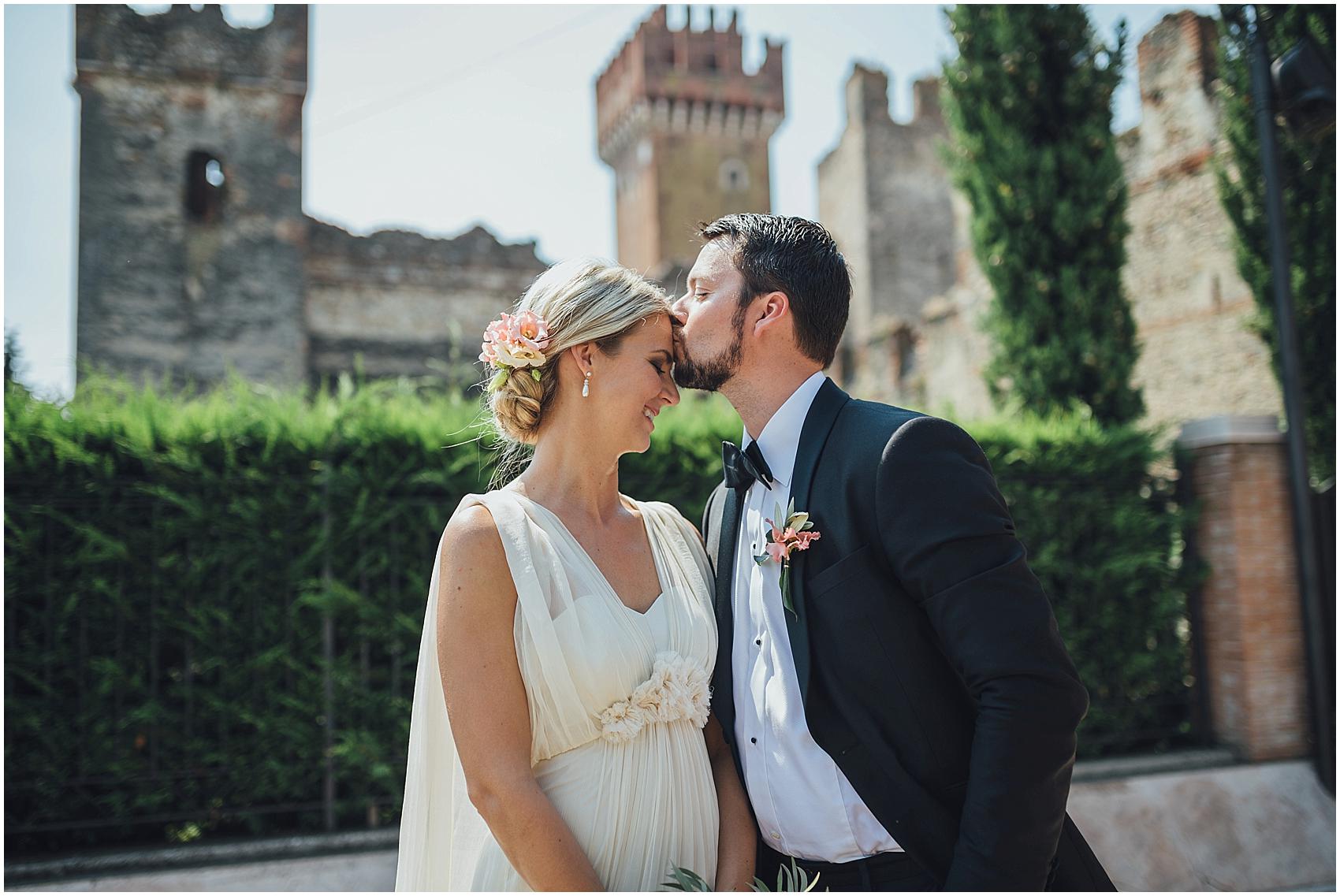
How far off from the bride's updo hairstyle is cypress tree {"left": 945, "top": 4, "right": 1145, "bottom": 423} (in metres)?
7.13

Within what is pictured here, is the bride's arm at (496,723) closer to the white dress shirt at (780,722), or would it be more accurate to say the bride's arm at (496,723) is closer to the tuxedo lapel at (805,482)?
the white dress shirt at (780,722)

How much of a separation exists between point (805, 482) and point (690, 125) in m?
36.5

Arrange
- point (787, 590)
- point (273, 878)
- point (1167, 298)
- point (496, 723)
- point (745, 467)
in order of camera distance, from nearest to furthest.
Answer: point (496, 723) < point (787, 590) < point (745, 467) < point (273, 878) < point (1167, 298)

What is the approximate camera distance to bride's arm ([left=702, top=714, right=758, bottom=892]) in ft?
7.70

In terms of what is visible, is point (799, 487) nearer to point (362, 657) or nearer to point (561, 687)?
point (561, 687)

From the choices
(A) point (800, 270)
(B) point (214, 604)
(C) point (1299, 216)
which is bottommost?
(B) point (214, 604)

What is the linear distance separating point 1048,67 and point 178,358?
16.7m

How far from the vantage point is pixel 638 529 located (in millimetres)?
2641

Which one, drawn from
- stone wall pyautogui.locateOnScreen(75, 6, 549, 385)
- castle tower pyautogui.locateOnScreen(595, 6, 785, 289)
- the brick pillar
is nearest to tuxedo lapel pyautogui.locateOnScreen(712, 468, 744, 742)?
the brick pillar

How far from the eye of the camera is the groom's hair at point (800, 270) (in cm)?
240

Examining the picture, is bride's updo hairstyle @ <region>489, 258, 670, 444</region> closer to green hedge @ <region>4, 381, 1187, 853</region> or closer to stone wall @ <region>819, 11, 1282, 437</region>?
green hedge @ <region>4, 381, 1187, 853</region>

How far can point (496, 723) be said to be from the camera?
209 centimetres

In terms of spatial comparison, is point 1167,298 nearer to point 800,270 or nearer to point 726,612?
point 800,270

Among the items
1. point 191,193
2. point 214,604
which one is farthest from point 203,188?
point 214,604
